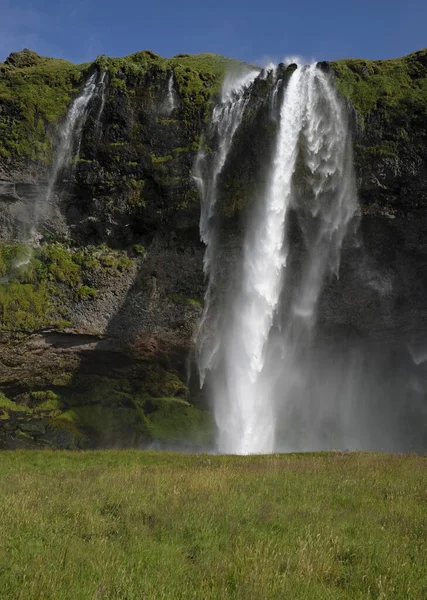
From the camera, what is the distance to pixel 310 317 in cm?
3825

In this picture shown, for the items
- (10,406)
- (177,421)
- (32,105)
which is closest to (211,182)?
(32,105)

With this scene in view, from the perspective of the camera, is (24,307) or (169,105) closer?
(24,307)

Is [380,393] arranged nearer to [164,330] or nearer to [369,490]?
[164,330]

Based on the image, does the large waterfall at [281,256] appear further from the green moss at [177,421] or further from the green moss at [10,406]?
the green moss at [10,406]

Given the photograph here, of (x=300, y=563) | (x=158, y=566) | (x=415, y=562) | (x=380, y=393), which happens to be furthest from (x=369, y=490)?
(x=380, y=393)

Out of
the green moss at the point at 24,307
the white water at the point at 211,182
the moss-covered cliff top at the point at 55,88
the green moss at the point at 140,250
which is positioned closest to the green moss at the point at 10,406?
the green moss at the point at 24,307

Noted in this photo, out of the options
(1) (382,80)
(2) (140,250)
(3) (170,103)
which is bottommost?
(2) (140,250)

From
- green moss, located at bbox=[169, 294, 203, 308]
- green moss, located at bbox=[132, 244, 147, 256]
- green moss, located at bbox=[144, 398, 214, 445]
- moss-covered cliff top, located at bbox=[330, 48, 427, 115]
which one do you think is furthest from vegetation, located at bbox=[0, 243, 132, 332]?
moss-covered cliff top, located at bbox=[330, 48, 427, 115]

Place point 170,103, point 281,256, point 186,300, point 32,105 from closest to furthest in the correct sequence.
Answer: point 281,256 → point 186,300 → point 170,103 → point 32,105

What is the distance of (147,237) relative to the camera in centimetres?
3931

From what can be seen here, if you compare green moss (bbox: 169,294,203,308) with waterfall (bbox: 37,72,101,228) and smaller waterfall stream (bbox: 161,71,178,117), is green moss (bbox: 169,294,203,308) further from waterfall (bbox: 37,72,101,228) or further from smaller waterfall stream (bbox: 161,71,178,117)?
smaller waterfall stream (bbox: 161,71,178,117)

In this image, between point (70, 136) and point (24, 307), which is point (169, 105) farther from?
point (24, 307)

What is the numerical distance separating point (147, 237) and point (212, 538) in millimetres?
33299

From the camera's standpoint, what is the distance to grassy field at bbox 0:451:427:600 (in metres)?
5.68
